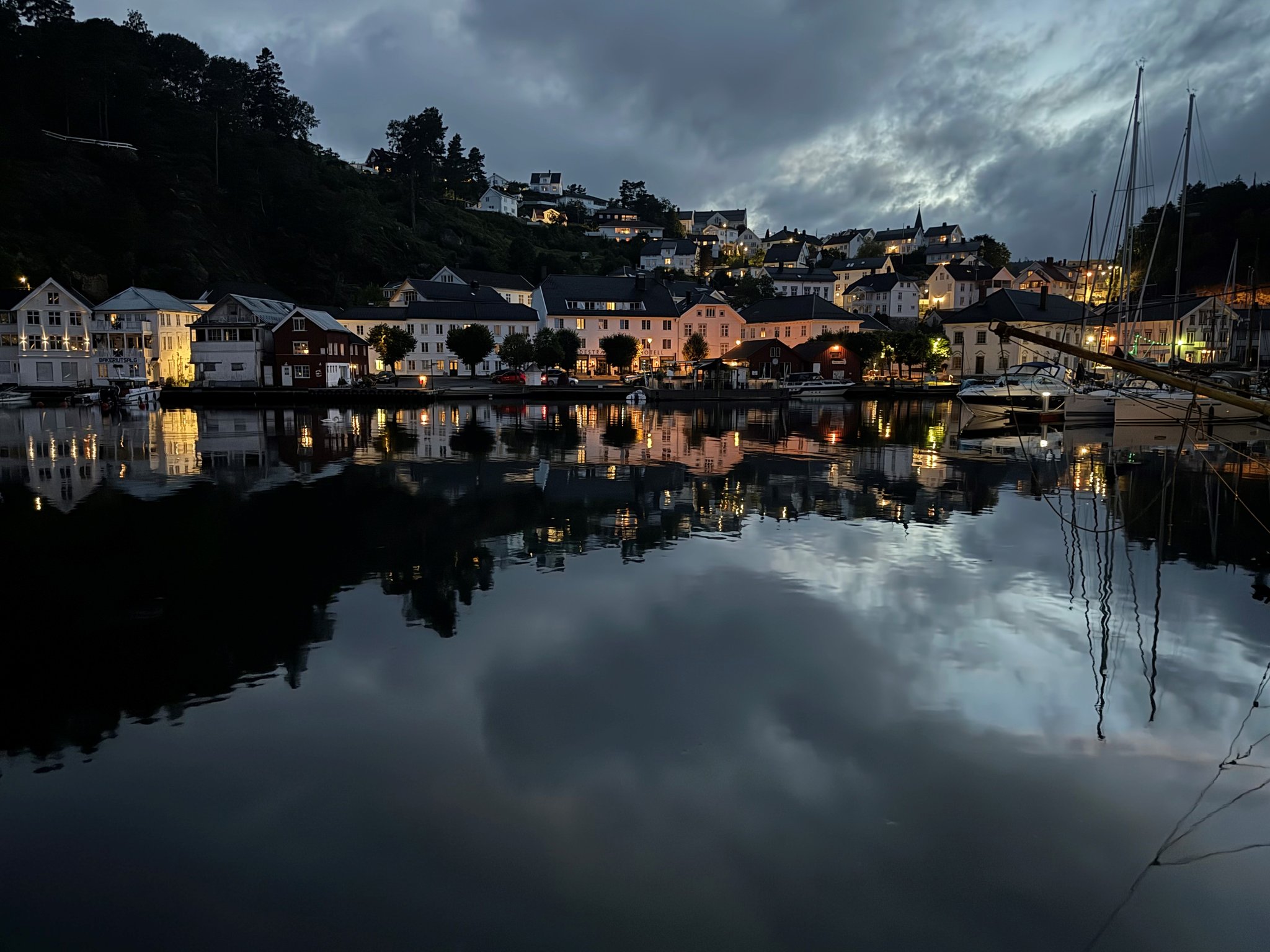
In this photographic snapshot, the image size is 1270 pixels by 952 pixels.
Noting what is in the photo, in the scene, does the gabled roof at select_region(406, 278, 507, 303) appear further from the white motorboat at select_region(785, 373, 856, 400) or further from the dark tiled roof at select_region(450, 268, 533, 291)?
the white motorboat at select_region(785, 373, 856, 400)

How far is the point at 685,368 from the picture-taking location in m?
93.2

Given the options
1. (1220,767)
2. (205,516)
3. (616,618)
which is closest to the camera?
(1220,767)

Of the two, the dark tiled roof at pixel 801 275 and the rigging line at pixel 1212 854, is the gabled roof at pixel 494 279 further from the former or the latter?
the rigging line at pixel 1212 854

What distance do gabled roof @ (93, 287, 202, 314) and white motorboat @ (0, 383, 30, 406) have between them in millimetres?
10853

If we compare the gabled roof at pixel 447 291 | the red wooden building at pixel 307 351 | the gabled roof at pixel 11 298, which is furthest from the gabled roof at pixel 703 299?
the gabled roof at pixel 11 298

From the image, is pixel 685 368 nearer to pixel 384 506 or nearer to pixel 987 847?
pixel 384 506

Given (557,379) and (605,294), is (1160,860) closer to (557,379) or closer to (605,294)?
(557,379)

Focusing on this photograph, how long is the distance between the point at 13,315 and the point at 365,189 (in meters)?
69.7

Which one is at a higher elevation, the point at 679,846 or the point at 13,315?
the point at 13,315

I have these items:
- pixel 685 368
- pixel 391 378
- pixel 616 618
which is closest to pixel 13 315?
pixel 391 378

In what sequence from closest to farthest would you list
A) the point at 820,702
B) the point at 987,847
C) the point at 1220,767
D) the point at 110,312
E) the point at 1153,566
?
the point at 987,847
the point at 1220,767
the point at 820,702
the point at 1153,566
the point at 110,312

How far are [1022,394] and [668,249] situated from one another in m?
106

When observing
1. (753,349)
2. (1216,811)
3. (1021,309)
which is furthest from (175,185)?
(1216,811)

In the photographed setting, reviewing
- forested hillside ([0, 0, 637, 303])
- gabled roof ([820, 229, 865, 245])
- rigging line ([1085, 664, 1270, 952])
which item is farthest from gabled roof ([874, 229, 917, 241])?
rigging line ([1085, 664, 1270, 952])
